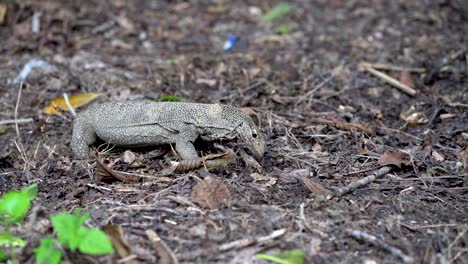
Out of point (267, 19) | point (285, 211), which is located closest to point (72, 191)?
point (285, 211)

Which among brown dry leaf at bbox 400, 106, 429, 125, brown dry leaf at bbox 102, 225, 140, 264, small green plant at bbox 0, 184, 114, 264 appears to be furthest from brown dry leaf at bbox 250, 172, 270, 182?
brown dry leaf at bbox 400, 106, 429, 125

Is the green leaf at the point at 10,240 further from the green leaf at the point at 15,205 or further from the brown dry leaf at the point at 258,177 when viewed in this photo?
the brown dry leaf at the point at 258,177

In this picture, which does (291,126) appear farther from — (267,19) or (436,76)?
(267,19)

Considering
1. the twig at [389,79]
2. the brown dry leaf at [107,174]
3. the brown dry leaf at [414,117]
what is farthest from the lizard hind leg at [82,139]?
the twig at [389,79]

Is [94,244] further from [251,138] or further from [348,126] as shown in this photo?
[348,126]

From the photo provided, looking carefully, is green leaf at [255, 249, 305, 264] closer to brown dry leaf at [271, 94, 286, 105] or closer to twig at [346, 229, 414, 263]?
twig at [346, 229, 414, 263]

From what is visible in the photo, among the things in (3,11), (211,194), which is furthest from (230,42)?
(211,194)
